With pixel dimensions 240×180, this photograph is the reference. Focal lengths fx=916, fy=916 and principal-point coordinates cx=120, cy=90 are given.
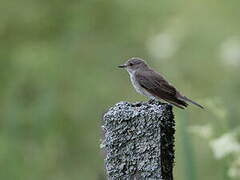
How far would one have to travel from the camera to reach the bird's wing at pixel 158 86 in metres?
5.19

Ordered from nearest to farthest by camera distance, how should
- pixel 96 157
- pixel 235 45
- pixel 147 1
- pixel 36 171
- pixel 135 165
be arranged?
pixel 135 165, pixel 36 171, pixel 235 45, pixel 96 157, pixel 147 1

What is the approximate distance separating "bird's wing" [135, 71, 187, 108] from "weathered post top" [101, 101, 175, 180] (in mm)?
1969

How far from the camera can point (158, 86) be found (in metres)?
5.45

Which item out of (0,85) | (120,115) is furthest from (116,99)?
(120,115)

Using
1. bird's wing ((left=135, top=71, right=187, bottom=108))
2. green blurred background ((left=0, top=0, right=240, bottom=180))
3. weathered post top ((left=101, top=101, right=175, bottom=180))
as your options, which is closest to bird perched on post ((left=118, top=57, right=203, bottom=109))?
bird's wing ((left=135, top=71, right=187, bottom=108))

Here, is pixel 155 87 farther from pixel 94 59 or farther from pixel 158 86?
pixel 94 59

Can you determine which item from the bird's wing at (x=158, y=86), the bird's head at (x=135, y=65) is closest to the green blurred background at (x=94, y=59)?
the bird's head at (x=135, y=65)

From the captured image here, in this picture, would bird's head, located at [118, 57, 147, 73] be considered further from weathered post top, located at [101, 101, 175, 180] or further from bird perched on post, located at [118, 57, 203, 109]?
weathered post top, located at [101, 101, 175, 180]

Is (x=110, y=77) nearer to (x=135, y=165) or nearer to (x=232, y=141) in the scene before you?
(x=232, y=141)

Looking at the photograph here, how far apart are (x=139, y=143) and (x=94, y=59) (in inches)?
342

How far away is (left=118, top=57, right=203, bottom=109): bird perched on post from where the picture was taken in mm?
5194

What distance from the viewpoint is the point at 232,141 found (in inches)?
214

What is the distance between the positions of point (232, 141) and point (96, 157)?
5092mm

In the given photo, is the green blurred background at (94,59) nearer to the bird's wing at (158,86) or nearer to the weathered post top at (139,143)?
the bird's wing at (158,86)
